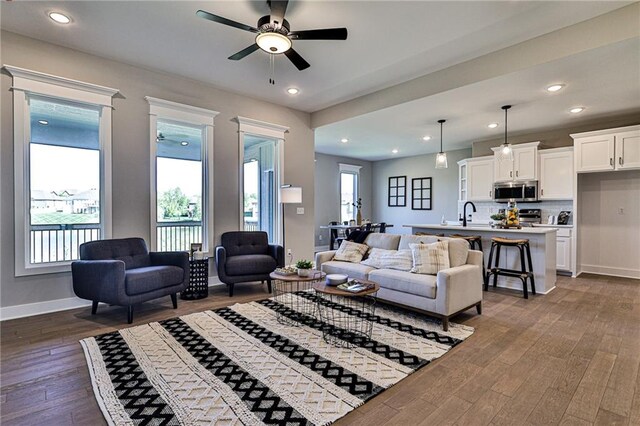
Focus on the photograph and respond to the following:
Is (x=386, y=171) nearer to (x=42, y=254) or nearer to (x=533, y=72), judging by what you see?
(x=533, y=72)

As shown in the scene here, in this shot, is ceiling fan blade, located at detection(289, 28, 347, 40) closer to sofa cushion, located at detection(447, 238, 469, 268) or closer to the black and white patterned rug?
sofa cushion, located at detection(447, 238, 469, 268)

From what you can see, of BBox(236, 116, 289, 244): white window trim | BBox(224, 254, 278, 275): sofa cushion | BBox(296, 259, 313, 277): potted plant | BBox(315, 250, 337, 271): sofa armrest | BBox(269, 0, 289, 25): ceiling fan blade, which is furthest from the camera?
BBox(236, 116, 289, 244): white window trim

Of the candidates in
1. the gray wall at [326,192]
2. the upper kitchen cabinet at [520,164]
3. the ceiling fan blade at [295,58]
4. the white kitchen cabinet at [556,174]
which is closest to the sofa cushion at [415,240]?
the ceiling fan blade at [295,58]

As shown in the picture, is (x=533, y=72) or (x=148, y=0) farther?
(x=533, y=72)

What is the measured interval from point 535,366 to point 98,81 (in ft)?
18.0

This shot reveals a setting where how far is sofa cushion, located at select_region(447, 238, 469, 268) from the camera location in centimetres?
358

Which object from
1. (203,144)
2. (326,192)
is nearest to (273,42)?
(203,144)

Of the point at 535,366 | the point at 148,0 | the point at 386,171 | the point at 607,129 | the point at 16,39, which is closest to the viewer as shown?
the point at 535,366

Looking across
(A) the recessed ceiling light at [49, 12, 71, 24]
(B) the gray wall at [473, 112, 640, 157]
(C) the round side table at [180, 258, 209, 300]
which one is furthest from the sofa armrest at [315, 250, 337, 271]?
(B) the gray wall at [473, 112, 640, 157]

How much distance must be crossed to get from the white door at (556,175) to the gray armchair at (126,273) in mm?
6583

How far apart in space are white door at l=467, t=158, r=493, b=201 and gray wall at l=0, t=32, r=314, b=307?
383 centimetres

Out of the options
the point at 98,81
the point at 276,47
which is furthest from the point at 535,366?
the point at 98,81

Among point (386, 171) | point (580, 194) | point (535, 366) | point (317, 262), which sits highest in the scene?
point (386, 171)

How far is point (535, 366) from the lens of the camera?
2434 millimetres
